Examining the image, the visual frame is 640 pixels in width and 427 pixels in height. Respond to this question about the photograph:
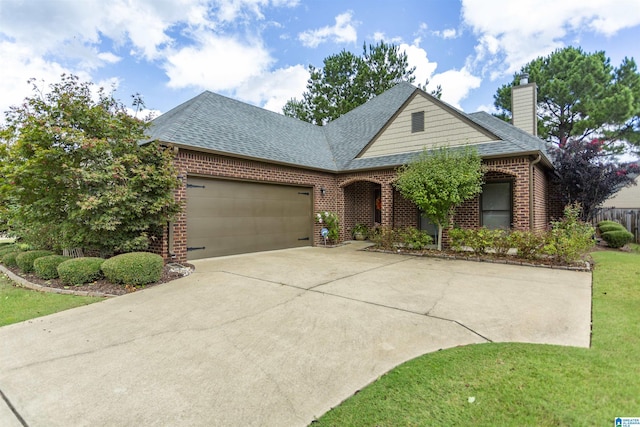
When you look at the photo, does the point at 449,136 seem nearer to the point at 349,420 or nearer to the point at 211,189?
the point at 211,189

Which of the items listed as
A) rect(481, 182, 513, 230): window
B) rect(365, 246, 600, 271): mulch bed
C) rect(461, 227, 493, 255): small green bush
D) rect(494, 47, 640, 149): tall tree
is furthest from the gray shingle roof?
rect(494, 47, 640, 149): tall tree

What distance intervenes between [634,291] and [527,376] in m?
4.16

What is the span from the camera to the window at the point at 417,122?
1048 cm

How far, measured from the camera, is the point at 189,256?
7.86m

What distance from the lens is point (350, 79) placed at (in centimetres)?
2594

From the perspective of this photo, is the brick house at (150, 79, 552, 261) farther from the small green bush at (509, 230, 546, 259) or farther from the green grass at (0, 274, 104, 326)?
the green grass at (0, 274, 104, 326)

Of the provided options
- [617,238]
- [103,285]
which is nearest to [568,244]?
[617,238]

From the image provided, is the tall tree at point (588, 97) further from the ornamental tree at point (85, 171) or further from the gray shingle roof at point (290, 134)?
the ornamental tree at point (85, 171)

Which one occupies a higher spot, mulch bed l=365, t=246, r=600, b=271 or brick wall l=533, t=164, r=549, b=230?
brick wall l=533, t=164, r=549, b=230

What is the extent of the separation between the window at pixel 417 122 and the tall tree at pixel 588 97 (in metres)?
13.8

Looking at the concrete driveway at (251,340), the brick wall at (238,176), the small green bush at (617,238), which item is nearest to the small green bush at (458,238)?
the concrete driveway at (251,340)

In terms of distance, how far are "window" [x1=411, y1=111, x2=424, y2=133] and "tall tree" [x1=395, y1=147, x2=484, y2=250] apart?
1863 millimetres

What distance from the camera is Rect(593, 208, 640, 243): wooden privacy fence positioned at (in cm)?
1181

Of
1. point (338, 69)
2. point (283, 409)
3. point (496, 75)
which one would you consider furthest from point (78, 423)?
point (338, 69)
